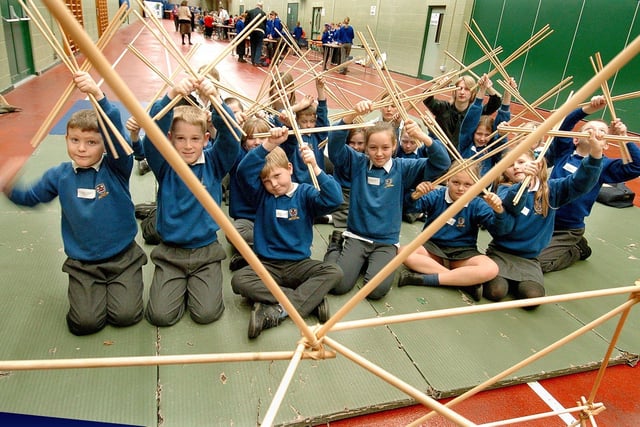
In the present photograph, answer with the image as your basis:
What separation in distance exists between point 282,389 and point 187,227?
146cm

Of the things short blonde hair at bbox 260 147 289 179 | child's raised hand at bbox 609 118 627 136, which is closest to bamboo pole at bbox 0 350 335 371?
short blonde hair at bbox 260 147 289 179

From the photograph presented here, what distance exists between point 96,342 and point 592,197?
289cm

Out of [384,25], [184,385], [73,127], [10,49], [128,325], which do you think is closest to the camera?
[184,385]

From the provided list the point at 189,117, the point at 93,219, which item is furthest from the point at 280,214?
the point at 93,219

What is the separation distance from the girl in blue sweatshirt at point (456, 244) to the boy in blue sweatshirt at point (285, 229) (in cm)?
54

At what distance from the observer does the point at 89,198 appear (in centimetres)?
174

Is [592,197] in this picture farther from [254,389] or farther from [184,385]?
[184,385]

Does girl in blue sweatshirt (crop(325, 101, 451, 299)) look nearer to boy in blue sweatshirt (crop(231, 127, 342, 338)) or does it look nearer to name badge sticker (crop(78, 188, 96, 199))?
boy in blue sweatshirt (crop(231, 127, 342, 338))

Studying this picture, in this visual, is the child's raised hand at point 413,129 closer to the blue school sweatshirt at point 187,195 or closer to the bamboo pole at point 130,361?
the blue school sweatshirt at point 187,195

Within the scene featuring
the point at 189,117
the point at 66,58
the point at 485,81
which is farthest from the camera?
the point at 485,81

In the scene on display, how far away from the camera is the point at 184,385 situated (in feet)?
5.01

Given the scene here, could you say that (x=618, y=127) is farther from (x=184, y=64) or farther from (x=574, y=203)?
(x=184, y=64)

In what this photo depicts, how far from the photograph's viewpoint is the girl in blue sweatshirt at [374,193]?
2266 mm

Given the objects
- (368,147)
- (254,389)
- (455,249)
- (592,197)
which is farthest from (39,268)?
(592,197)
